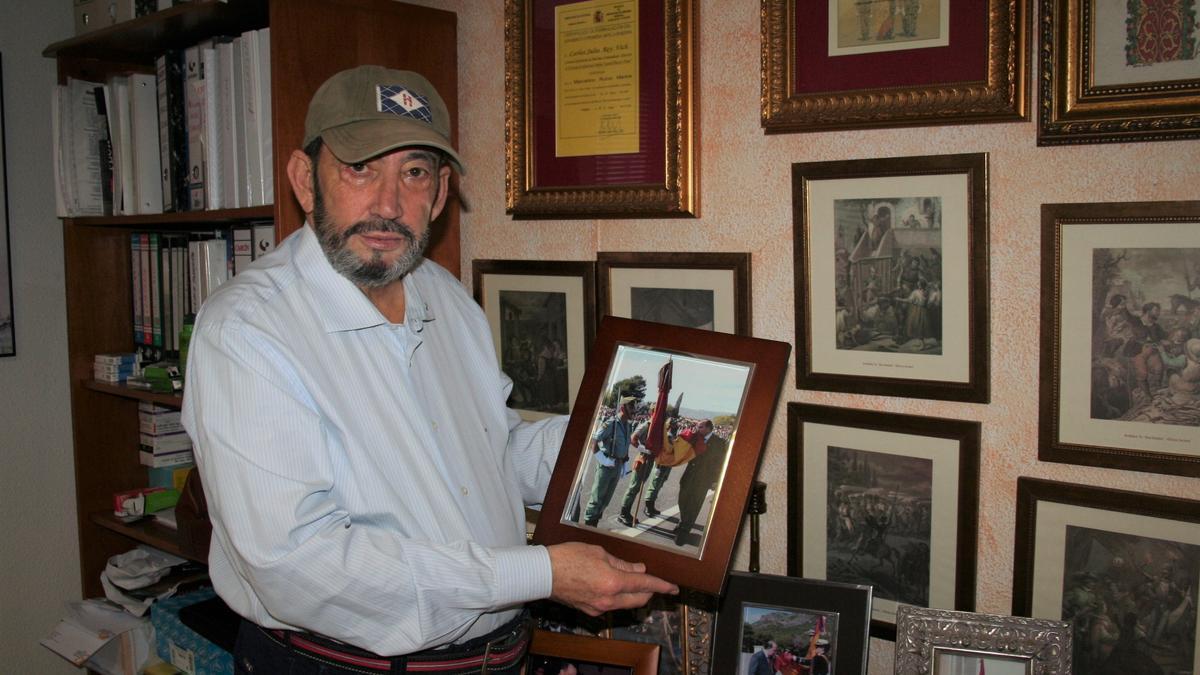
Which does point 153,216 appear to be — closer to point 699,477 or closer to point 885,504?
point 699,477

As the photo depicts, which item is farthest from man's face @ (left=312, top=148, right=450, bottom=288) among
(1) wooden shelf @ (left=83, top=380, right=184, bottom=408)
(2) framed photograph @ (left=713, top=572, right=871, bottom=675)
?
(1) wooden shelf @ (left=83, top=380, right=184, bottom=408)

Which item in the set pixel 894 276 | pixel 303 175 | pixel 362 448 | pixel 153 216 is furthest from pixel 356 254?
pixel 153 216

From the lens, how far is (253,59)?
2010mm

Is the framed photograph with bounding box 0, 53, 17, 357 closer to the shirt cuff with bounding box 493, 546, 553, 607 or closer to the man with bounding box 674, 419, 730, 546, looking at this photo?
the shirt cuff with bounding box 493, 546, 553, 607

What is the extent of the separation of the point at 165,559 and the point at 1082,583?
7.61ft

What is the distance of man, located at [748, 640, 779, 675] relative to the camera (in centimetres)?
155

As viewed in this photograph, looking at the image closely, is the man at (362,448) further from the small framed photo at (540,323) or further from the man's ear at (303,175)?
the small framed photo at (540,323)

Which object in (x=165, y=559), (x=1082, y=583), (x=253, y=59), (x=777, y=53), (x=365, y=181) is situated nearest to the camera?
(x=1082, y=583)

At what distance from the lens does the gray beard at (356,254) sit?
1.53 m

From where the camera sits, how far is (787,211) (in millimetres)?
1698

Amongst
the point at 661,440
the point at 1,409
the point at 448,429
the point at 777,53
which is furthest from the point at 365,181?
the point at 1,409

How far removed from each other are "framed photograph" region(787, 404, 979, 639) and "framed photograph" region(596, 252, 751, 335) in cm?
22

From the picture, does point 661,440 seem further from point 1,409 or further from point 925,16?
point 1,409

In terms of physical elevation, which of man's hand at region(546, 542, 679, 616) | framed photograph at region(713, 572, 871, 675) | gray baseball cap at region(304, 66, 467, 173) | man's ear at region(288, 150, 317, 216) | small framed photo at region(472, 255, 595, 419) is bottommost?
framed photograph at region(713, 572, 871, 675)
